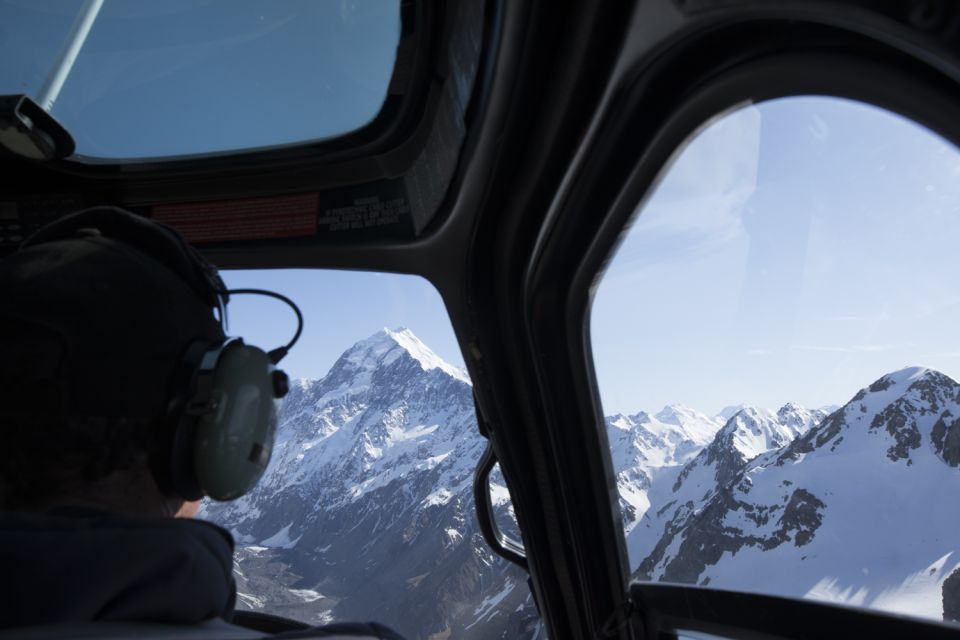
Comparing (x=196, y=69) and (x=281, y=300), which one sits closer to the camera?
(x=281, y=300)

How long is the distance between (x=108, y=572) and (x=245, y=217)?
198 centimetres

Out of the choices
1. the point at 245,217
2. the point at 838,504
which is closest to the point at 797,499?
the point at 838,504

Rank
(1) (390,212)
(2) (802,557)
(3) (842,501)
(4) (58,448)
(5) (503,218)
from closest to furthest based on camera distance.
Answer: (4) (58,448)
(3) (842,501)
(2) (802,557)
(5) (503,218)
(1) (390,212)

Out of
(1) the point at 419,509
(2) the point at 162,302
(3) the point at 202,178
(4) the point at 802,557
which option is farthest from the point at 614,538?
(1) the point at 419,509

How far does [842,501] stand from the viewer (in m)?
1.38

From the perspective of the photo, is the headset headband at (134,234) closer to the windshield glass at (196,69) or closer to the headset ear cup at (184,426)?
the headset ear cup at (184,426)

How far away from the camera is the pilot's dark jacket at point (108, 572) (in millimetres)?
598

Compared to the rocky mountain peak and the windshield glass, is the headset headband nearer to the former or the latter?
the windshield glass

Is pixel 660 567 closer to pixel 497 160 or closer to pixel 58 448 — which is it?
pixel 497 160

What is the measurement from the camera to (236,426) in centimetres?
104

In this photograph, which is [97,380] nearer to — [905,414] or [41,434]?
[41,434]

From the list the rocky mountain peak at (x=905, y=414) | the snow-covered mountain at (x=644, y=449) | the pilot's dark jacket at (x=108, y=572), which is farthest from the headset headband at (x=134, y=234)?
the snow-covered mountain at (x=644, y=449)

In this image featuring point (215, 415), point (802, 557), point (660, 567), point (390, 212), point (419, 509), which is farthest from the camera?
point (419, 509)

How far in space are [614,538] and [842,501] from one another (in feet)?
2.94
